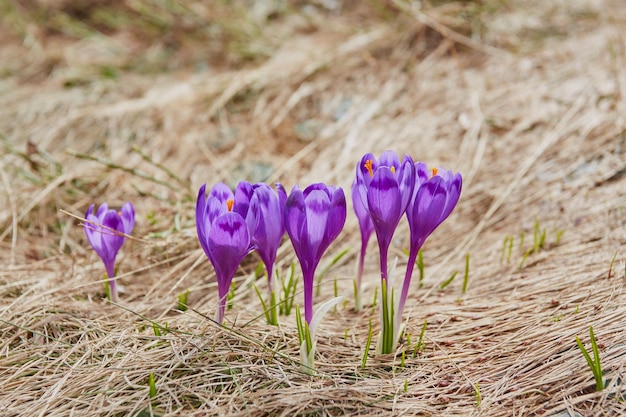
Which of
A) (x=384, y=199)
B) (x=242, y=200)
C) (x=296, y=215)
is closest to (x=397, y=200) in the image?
(x=384, y=199)

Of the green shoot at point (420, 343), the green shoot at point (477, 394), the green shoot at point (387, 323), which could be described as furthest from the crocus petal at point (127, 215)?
the green shoot at point (477, 394)

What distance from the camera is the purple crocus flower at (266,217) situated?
66.8 inches

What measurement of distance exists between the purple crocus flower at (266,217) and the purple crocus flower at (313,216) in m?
0.06

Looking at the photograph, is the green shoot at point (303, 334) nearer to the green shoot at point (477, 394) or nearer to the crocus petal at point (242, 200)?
the crocus petal at point (242, 200)

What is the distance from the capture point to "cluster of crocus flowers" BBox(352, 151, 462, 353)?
1704 millimetres

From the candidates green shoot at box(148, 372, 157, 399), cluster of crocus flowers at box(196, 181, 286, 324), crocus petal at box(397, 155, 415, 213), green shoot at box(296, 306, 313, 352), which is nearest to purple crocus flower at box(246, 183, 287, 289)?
cluster of crocus flowers at box(196, 181, 286, 324)

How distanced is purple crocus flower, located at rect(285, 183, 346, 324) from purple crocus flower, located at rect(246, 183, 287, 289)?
2.3 inches

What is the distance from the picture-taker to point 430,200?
5.74 feet

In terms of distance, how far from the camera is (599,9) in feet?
14.6

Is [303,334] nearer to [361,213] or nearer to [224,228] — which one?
[224,228]

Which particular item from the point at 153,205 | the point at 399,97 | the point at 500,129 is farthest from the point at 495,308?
the point at 399,97

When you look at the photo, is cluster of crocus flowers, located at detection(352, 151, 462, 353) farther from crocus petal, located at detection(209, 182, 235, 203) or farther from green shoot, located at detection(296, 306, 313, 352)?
crocus petal, located at detection(209, 182, 235, 203)

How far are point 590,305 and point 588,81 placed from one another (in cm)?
206

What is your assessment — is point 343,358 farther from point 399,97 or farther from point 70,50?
point 70,50
